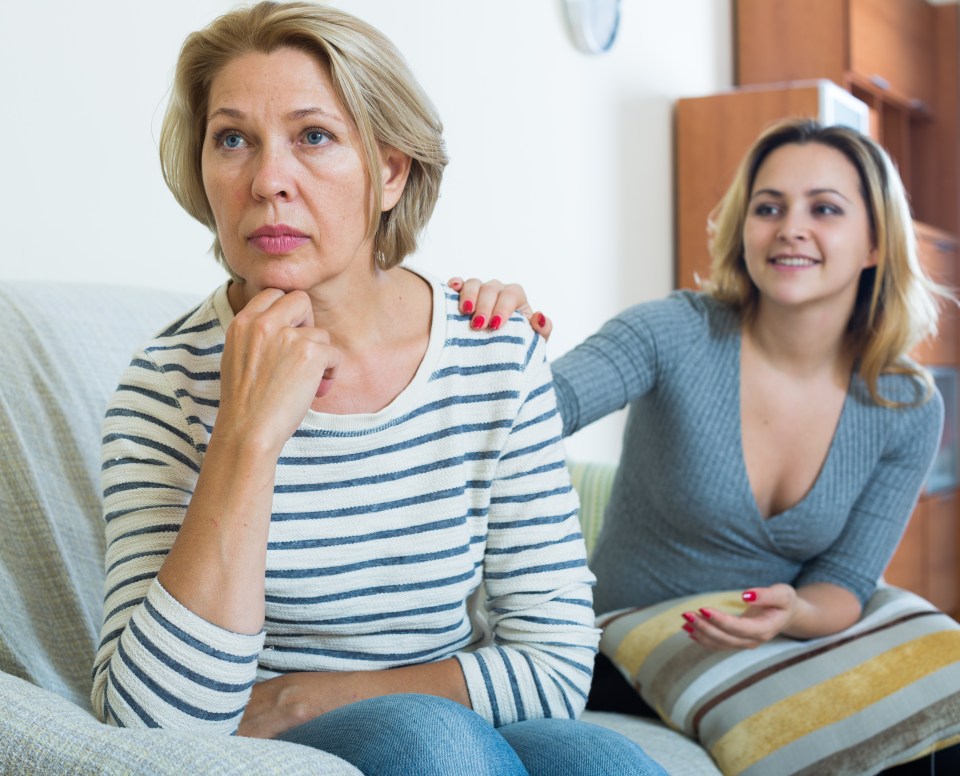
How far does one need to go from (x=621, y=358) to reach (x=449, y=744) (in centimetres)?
84

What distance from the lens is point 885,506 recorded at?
1683 millimetres

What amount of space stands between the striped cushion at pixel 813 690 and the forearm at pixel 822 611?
0.6 inches

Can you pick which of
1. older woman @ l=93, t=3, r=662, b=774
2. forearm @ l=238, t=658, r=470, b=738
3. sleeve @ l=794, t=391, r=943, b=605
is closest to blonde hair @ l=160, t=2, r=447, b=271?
older woman @ l=93, t=3, r=662, b=774

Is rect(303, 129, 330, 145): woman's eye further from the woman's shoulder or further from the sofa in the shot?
the sofa

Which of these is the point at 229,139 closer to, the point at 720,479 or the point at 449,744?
the point at 449,744

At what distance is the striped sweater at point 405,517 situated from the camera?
3.50 ft

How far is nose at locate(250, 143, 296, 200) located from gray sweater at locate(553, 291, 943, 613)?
666 millimetres

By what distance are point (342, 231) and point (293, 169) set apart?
0.25 ft

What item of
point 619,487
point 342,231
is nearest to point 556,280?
point 619,487

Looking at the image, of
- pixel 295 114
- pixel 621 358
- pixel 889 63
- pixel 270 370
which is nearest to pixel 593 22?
pixel 889 63

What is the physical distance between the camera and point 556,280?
3.23 meters

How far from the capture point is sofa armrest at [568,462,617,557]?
2.02 m

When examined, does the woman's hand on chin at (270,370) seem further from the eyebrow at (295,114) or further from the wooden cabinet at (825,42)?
the wooden cabinet at (825,42)

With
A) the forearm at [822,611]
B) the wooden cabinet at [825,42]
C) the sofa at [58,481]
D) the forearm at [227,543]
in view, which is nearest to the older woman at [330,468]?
the forearm at [227,543]
